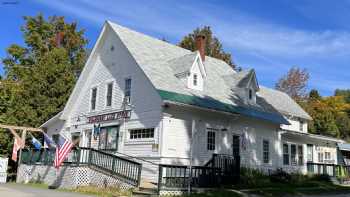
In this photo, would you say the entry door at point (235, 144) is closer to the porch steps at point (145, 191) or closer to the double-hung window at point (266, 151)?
the double-hung window at point (266, 151)

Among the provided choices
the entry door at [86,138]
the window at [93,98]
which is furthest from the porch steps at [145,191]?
the window at [93,98]

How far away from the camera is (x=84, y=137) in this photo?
26.4 meters

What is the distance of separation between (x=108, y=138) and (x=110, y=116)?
1.34 meters

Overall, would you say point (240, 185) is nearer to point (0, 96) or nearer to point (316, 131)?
point (0, 96)

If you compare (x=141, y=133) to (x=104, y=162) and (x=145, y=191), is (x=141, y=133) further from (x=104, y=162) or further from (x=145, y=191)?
(x=145, y=191)

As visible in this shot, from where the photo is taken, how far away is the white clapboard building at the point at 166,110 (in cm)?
2062

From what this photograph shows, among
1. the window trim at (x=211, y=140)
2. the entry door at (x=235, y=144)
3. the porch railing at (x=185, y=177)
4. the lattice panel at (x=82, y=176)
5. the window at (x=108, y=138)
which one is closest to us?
the porch railing at (x=185, y=177)

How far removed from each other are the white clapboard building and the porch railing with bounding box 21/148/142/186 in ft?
6.96

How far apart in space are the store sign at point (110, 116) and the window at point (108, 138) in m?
0.61

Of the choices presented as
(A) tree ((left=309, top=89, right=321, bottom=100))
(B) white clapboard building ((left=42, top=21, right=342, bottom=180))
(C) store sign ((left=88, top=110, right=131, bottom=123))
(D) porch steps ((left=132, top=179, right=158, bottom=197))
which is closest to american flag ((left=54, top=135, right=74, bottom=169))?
(B) white clapboard building ((left=42, top=21, right=342, bottom=180))

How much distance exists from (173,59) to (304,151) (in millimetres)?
14595

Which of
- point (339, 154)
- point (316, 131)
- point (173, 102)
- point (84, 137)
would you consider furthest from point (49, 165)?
point (316, 131)

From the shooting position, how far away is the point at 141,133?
21453 millimetres

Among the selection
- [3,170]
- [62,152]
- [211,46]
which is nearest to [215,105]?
[62,152]
